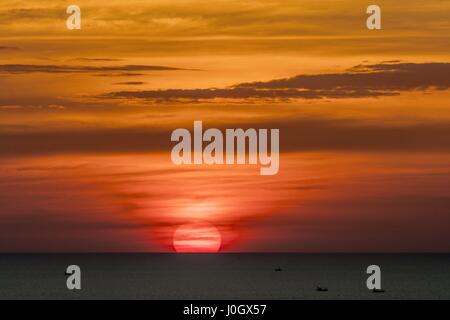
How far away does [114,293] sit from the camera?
196625mm

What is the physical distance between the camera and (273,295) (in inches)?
7318
